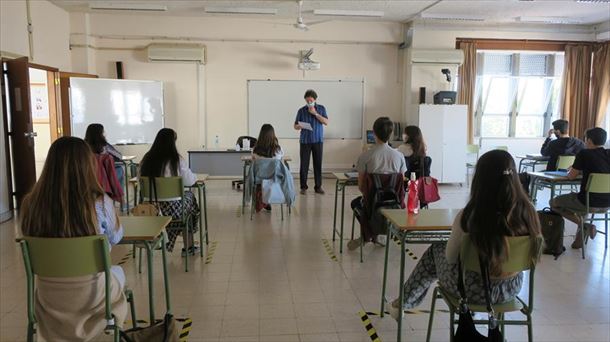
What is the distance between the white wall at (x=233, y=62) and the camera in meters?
8.65

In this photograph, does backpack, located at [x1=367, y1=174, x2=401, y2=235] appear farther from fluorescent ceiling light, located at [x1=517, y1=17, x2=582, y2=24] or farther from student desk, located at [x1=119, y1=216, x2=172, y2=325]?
fluorescent ceiling light, located at [x1=517, y1=17, x2=582, y2=24]

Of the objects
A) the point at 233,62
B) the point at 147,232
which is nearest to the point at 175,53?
the point at 233,62

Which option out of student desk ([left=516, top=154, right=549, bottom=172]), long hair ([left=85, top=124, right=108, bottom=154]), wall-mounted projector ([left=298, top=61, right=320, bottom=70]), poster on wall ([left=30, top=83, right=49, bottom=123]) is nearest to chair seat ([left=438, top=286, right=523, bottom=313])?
long hair ([left=85, top=124, right=108, bottom=154])

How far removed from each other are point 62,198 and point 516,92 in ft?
30.7

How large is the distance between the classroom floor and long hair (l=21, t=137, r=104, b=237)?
43.3 inches

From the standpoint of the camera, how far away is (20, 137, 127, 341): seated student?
77.2 inches

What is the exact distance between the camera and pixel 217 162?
296 inches

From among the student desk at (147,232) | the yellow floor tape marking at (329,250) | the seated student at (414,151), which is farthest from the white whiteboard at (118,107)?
the student desk at (147,232)

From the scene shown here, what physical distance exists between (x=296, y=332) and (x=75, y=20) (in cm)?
780

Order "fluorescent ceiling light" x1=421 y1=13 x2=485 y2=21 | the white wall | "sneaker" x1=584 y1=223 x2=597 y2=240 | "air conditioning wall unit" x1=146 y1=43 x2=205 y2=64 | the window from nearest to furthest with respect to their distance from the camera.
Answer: "sneaker" x1=584 y1=223 x2=597 y2=240 < "fluorescent ceiling light" x1=421 y1=13 x2=485 y2=21 < "air conditioning wall unit" x1=146 y1=43 x2=205 y2=64 < the white wall < the window

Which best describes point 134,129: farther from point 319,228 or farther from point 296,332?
point 296,332

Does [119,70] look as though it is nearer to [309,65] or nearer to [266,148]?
[309,65]

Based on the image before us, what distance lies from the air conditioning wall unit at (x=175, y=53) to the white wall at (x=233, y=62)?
21 cm

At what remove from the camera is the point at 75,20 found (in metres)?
8.34
